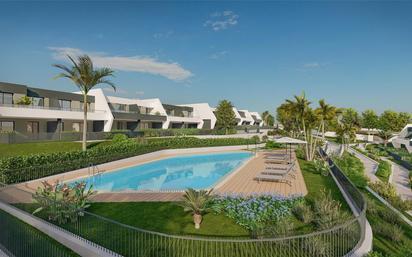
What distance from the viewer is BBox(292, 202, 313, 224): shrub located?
8.79 metres

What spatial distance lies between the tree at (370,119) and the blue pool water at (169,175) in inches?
2170

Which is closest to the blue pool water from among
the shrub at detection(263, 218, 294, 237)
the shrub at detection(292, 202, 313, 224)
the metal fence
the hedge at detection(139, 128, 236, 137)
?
the shrub at detection(292, 202, 313, 224)

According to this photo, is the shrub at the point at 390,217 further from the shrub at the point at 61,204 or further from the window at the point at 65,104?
the window at the point at 65,104

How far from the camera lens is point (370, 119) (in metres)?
69.1

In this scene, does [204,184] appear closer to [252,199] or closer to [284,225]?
[252,199]

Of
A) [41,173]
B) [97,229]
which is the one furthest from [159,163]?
[97,229]

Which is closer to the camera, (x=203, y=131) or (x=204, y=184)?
(x=204, y=184)

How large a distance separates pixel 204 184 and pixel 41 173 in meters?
9.86

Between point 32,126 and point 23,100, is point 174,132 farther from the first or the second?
point 23,100

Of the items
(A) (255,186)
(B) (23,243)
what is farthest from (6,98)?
(A) (255,186)

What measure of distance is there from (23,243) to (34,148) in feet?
62.6

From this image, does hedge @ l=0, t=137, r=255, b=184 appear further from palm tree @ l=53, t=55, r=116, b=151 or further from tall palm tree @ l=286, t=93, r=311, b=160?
tall palm tree @ l=286, t=93, r=311, b=160

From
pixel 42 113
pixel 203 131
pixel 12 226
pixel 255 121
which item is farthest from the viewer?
pixel 255 121

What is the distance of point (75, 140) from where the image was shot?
29.0 metres
